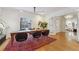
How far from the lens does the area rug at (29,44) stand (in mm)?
1970

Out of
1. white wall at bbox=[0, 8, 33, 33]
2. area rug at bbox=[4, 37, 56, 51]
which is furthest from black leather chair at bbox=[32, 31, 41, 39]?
white wall at bbox=[0, 8, 33, 33]

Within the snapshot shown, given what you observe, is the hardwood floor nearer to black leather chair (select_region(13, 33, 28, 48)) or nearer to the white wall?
black leather chair (select_region(13, 33, 28, 48))

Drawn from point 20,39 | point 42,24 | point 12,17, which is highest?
point 12,17

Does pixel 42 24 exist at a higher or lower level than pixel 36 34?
higher

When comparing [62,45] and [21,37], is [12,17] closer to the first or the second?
[21,37]

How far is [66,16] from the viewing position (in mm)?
2020

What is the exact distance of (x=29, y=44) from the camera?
200 centimetres

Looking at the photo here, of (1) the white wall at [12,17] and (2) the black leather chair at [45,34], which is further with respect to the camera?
Answer: (2) the black leather chair at [45,34]

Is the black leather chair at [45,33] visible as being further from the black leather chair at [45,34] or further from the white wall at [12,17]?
the white wall at [12,17]

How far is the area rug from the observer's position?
197 centimetres

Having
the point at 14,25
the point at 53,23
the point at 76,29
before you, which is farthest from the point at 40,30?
the point at 76,29

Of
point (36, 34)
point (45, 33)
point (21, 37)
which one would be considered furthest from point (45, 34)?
point (21, 37)

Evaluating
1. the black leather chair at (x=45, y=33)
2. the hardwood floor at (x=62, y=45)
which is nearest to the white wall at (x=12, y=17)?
the black leather chair at (x=45, y=33)
